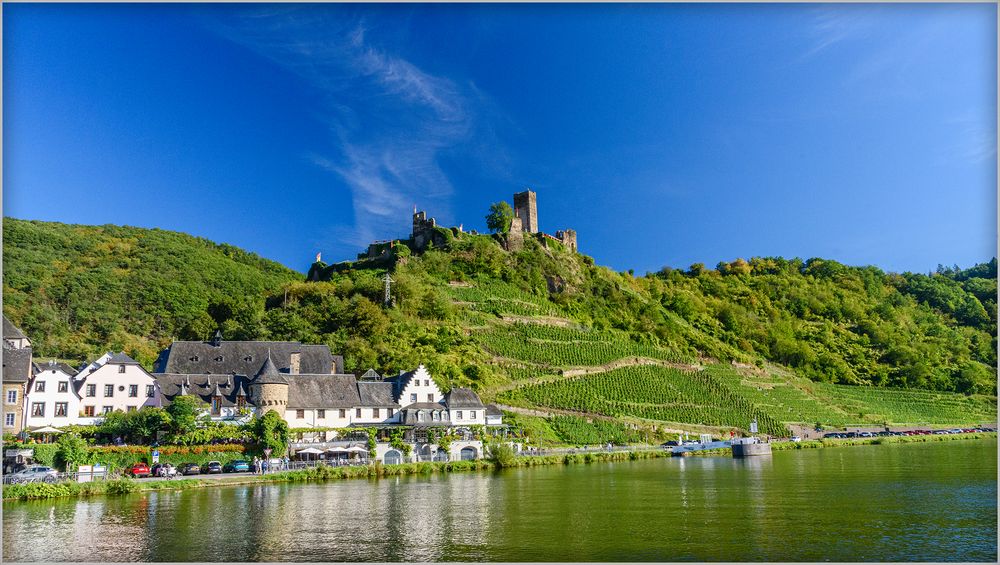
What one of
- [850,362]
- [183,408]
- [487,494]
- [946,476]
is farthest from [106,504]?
[850,362]

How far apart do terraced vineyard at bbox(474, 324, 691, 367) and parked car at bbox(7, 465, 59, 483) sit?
46681 millimetres

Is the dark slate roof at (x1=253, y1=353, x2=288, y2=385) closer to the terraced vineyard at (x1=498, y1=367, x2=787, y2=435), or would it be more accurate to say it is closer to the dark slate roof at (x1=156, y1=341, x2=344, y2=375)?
the dark slate roof at (x1=156, y1=341, x2=344, y2=375)

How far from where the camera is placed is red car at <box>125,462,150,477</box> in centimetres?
4103

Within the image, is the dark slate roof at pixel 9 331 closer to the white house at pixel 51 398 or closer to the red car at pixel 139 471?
the white house at pixel 51 398

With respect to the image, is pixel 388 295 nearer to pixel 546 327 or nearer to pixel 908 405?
pixel 546 327

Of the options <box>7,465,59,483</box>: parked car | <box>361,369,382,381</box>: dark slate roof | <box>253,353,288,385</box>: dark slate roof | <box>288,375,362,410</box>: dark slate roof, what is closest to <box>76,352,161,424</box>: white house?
<box>253,353,288,385</box>: dark slate roof

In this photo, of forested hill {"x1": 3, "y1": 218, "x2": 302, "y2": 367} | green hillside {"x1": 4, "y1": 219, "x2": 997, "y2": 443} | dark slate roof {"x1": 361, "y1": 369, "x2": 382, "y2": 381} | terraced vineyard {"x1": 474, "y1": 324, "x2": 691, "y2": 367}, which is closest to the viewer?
dark slate roof {"x1": 361, "y1": 369, "x2": 382, "y2": 381}

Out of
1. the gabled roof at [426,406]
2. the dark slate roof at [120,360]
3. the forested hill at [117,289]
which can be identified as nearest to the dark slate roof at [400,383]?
the gabled roof at [426,406]

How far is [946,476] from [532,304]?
2457 inches

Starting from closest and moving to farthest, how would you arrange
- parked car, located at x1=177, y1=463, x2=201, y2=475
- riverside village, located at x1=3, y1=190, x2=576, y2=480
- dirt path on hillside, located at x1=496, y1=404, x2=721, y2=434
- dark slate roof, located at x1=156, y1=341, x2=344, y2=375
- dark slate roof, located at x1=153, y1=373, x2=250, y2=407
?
parked car, located at x1=177, y1=463, x2=201, y2=475, riverside village, located at x1=3, y1=190, x2=576, y2=480, dark slate roof, located at x1=153, y1=373, x2=250, y2=407, dark slate roof, located at x1=156, y1=341, x2=344, y2=375, dirt path on hillside, located at x1=496, y1=404, x2=721, y2=434

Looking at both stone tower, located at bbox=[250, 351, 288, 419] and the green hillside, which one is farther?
the green hillside

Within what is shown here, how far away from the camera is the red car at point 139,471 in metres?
41.0

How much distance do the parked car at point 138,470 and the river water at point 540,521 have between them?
17.4 ft

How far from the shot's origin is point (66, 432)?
140 ft
